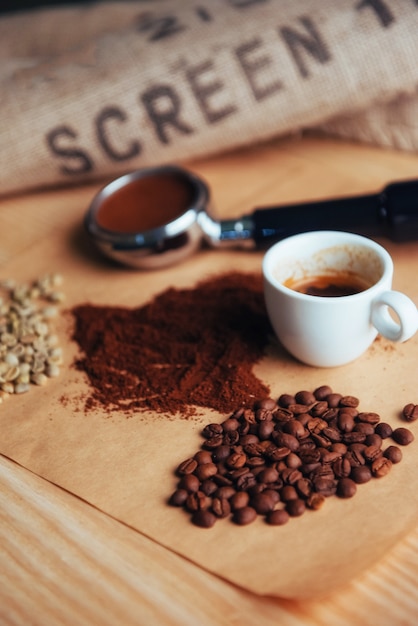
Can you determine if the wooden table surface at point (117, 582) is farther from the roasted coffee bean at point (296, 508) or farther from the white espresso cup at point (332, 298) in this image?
the white espresso cup at point (332, 298)

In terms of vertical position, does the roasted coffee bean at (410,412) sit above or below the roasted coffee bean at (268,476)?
below

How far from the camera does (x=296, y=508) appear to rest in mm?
845

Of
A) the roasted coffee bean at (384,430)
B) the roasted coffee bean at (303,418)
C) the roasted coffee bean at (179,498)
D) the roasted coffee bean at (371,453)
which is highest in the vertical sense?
the roasted coffee bean at (179,498)

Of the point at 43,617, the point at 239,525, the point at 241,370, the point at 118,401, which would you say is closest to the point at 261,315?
the point at 241,370

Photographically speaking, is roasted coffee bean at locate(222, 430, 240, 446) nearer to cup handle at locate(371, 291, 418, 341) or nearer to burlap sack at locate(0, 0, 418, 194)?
cup handle at locate(371, 291, 418, 341)

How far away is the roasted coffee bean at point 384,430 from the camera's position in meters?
0.93

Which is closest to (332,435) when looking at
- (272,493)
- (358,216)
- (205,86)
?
(272,493)

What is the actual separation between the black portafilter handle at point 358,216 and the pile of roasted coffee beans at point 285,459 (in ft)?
1.21

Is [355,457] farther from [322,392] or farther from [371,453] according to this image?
[322,392]

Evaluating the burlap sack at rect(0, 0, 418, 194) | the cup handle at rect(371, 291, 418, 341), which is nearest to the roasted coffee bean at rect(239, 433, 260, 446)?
the cup handle at rect(371, 291, 418, 341)

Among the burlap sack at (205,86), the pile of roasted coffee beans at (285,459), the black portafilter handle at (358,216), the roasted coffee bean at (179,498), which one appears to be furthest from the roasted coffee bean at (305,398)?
the burlap sack at (205,86)

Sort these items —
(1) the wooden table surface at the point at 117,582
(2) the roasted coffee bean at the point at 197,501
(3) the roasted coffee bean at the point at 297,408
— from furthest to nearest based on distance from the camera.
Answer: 1. (3) the roasted coffee bean at the point at 297,408
2. (2) the roasted coffee bean at the point at 197,501
3. (1) the wooden table surface at the point at 117,582

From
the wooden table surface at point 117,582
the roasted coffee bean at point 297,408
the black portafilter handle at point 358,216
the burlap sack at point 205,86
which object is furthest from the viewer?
the burlap sack at point 205,86

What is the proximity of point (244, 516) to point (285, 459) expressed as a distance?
99 millimetres
